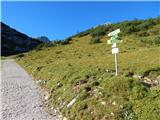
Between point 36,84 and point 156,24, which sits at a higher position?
point 156,24

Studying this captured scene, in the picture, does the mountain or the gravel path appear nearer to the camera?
the gravel path

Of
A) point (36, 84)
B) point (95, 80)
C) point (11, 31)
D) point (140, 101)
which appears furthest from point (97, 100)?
point (11, 31)

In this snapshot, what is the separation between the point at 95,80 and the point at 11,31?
11951 cm

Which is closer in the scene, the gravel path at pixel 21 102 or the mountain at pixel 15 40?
the gravel path at pixel 21 102

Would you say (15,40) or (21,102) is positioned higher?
(15,40)

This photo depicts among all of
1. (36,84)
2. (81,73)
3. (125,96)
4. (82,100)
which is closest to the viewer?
(125,96)

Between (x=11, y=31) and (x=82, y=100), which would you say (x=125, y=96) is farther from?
(x=11, y=31)

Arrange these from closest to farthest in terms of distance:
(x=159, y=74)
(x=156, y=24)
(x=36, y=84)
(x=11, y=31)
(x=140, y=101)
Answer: (x=140, y=101) → (x=159, y=74) → (x=36, y=84) → (x=156, y=24) → (x=11, y=31)

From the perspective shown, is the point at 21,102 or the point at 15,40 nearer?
the point at 21,102

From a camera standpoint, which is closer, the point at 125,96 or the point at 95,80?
the point at 125,96

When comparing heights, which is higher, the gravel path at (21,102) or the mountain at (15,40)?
the mountain at (15,40)

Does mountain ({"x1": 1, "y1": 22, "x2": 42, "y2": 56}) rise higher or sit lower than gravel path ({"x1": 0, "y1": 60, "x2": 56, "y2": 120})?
higher

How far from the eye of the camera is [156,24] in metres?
52.1

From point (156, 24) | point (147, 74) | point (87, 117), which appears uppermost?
point (156, 24)
